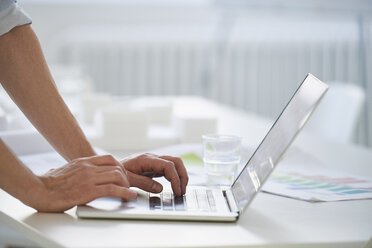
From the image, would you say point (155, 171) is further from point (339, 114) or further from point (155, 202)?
point (339, 114)

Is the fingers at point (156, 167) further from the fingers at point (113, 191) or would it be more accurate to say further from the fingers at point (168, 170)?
the fingers at point (113, 191)

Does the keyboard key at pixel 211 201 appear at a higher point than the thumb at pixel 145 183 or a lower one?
lower

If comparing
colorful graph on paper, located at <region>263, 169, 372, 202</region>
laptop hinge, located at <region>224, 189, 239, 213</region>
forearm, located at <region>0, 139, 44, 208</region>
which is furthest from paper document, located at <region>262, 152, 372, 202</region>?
forearm, located at <region>0, 139, 44, 208</region>

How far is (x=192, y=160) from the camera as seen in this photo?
4.35 feet

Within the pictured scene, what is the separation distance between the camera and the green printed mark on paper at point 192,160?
128cm

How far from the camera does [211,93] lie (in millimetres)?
4031

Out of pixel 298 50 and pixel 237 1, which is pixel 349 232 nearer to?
pixel 237 1

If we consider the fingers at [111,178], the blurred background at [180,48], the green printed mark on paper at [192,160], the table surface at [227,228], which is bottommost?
the table surface at [227,228]

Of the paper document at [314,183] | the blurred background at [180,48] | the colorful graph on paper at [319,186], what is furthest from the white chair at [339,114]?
the colorful graph on paper at [319,186]

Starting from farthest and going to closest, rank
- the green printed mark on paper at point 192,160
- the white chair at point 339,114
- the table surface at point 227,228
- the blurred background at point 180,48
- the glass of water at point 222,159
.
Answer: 1. the blurred background at point 180,48
2. the white chair at point 339,114
3. the green printed mark on paper at point 192,160
4. the glass of water at point 222,159
5. the table surface at point 227,228

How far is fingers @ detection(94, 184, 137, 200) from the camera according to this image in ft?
2.66

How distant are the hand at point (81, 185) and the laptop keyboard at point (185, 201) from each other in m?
0.05

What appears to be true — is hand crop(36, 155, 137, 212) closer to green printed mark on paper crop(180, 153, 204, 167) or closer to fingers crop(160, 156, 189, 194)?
fingers crop(160, 156, 189, 194)

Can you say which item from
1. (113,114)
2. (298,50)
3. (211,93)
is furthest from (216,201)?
(298,50)
